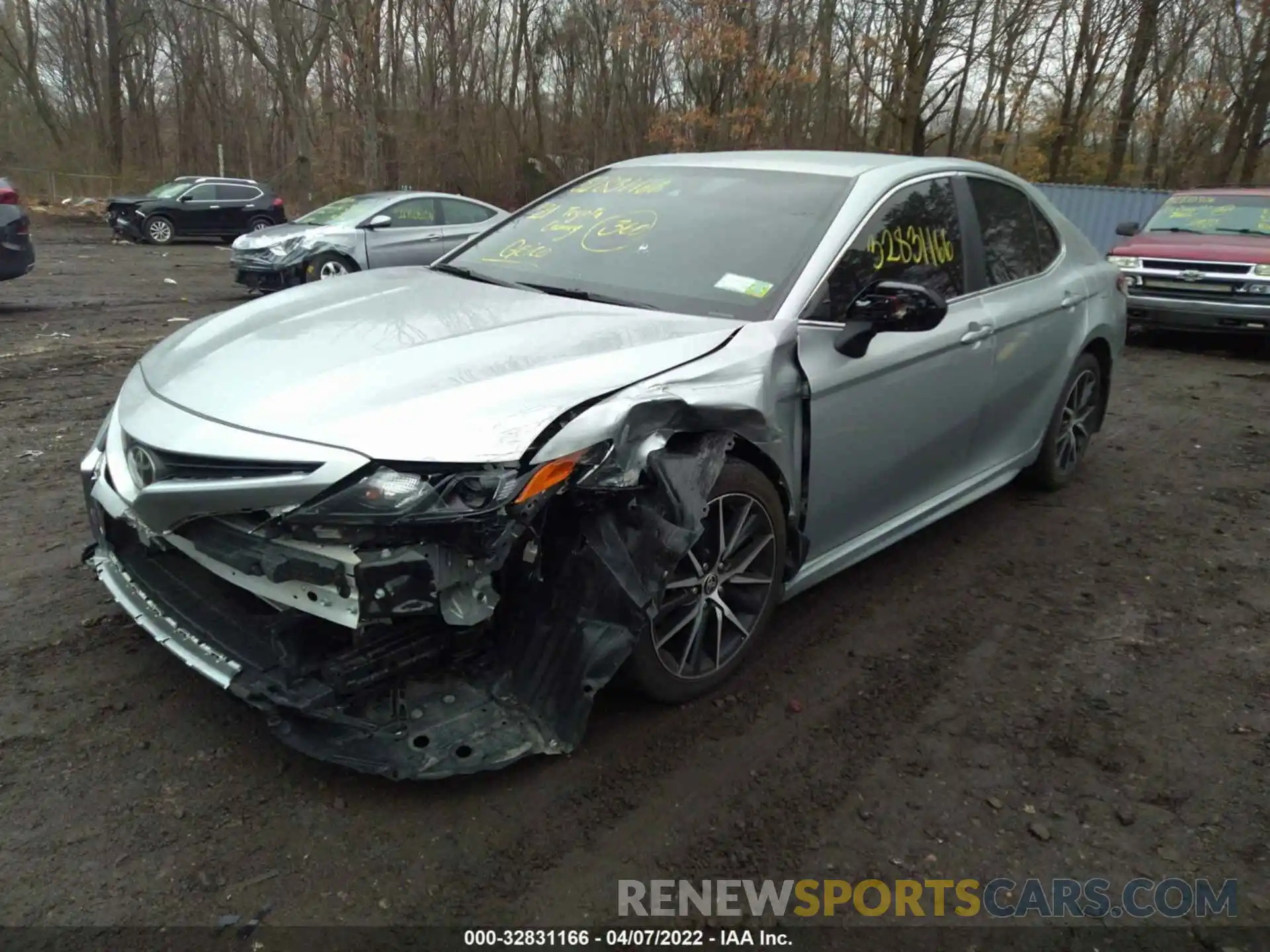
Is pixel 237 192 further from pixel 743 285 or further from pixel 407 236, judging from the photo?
pixel 743 285

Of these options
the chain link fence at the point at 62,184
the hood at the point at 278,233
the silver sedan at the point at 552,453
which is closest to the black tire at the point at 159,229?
the chain link fence at the point at 62,184

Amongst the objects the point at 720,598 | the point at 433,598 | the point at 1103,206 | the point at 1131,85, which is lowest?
the point at 720,598

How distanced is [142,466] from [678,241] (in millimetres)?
2062

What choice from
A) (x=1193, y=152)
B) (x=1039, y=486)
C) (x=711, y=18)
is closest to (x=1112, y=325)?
(x=1039, y=486)

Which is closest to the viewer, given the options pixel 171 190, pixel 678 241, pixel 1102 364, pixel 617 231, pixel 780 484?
pixel 780 484

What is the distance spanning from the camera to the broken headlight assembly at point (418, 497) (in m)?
2.37

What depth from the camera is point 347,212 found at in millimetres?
12898

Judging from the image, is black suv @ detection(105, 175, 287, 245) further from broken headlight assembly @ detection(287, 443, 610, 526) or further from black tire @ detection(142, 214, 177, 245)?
broken headlight assembly @ detection(287, 443, 610, 526)

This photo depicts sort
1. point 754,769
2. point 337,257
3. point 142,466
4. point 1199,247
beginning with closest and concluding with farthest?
point 142,466 < point 754,769 < point 1199,247 < point 337,257

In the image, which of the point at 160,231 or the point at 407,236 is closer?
the point at 407,236

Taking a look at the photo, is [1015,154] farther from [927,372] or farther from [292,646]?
[292,646]

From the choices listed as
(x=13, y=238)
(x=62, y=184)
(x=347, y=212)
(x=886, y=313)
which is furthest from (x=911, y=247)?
(x=62, y=184)

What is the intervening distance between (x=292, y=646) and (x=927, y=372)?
2522mm

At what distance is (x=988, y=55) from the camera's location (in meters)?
25.0
